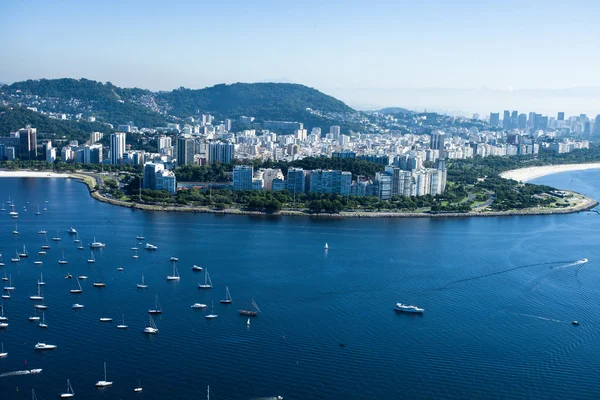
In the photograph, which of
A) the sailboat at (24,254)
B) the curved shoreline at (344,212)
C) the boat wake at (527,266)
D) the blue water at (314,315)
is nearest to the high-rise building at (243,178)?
the curved shoreline at (344,212)

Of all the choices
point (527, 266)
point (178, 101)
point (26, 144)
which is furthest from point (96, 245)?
point (178, 101)

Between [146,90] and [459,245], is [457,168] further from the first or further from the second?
[146,90]

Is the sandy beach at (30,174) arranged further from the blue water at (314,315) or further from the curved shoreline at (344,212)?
the blue water at (314,315)

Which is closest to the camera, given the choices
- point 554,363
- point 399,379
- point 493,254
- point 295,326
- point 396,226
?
point 399,379

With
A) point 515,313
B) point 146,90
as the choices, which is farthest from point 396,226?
point 146,90

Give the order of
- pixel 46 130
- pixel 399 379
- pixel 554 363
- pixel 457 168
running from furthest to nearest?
pixel 46 130
pixel 457 168
pixel 554 363
pixel 399 379

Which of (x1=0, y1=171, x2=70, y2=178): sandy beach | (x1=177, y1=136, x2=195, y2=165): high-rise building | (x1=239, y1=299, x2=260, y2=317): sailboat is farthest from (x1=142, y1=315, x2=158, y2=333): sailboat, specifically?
(x1=177, y1=136, x2=195, y2=165): high-rise building
